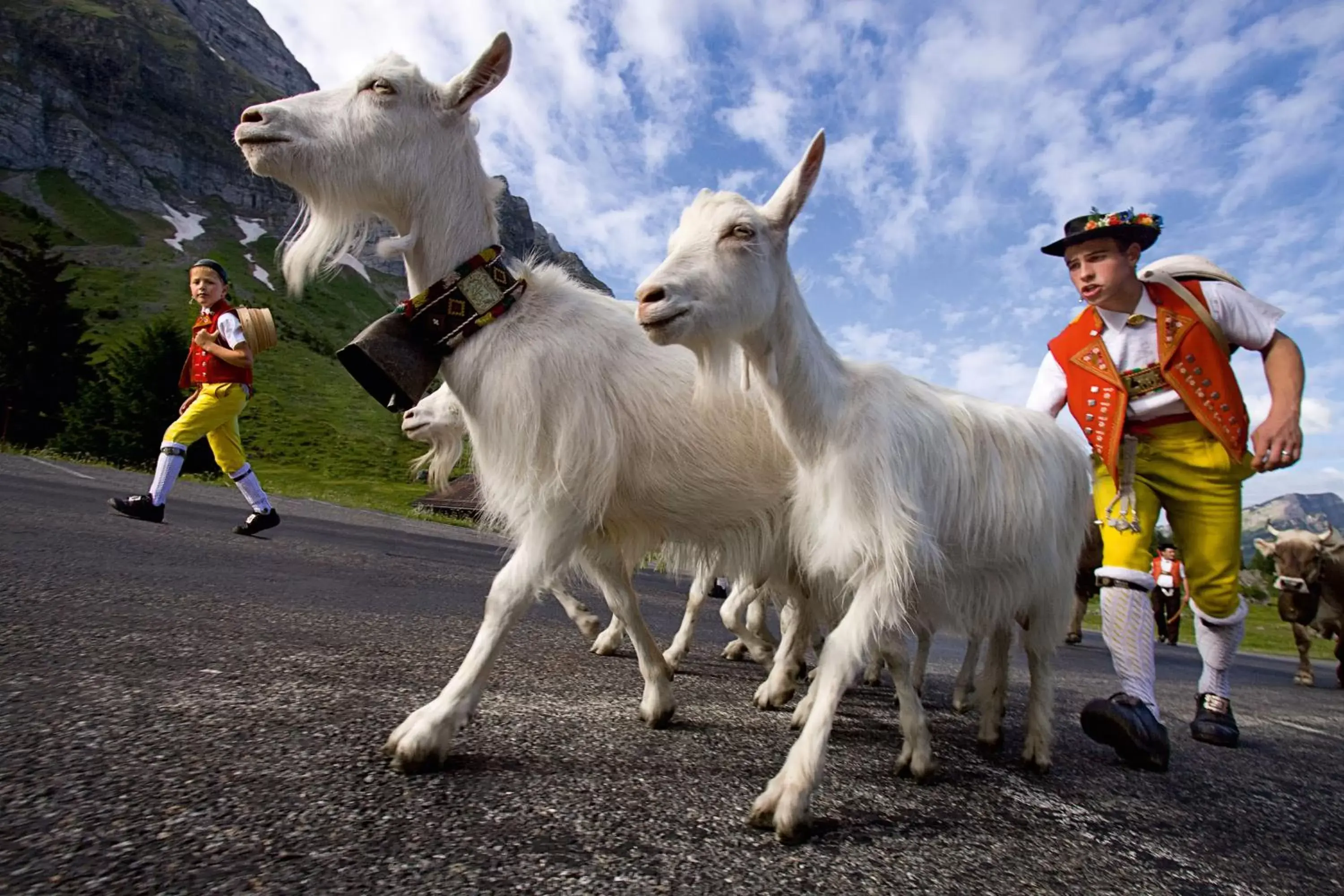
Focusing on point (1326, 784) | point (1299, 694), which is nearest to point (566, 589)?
point (1326, 784)

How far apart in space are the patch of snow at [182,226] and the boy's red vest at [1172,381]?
121876 mm

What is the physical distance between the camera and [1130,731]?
3.29 meters

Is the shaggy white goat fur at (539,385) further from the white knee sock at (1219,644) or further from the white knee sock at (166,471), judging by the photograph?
the white knee sock at (166,471)

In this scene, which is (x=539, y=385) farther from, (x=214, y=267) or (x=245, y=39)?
(x=245, y=39)

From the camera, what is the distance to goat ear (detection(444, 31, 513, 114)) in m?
2.93

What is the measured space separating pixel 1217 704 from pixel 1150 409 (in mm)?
1879

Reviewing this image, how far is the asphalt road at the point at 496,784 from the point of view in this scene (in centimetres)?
151

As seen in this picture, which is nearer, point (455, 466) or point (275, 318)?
point (455, 466)

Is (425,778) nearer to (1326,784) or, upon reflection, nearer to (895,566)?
(895,566)

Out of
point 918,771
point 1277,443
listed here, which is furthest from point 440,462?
point 1277,443

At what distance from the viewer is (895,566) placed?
2473mm

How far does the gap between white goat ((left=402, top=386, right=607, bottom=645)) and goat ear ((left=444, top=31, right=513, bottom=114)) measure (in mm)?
1995

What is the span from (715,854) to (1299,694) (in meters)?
11.2

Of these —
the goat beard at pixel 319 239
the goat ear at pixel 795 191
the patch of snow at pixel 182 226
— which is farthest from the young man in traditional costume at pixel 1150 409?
the patch of snow at pixel 182 226
